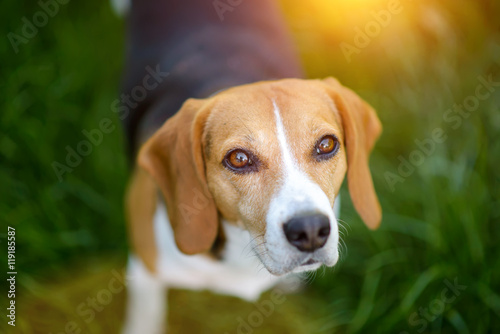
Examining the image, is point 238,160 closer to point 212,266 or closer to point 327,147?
point 327,147

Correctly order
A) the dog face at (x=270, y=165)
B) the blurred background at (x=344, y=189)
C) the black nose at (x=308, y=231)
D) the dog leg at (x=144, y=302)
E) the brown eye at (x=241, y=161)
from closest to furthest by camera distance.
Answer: the black nose at (x=308, y=231), the dog face at (x=270, y=165), the brown eye at (x=241, y=161), the dog leg at (x=144, y=302), the blurred background at (x=344, y=189)

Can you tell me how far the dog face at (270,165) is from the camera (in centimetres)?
238

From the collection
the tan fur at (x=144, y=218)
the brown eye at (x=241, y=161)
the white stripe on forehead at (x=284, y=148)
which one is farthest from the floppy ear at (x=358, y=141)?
the tan fur at (x=144, y=218)

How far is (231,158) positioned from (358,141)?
76 centimetres

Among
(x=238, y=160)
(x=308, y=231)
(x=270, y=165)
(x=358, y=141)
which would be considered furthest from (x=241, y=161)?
(x=358, y=141)

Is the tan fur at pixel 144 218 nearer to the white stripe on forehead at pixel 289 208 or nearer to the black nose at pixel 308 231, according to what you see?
the white stripe on forehead at pixel 289 208

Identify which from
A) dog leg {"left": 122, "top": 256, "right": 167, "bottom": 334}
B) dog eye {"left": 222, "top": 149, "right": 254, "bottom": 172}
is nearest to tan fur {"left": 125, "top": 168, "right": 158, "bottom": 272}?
dog leg {"left": 122, "top": 256, "right": 167, "bottom": 334}

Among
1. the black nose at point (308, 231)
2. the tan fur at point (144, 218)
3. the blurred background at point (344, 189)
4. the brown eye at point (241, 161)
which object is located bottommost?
the blurred background at point (344, 189)

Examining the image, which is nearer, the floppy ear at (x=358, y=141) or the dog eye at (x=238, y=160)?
the dog eye at (x=238, y=160)

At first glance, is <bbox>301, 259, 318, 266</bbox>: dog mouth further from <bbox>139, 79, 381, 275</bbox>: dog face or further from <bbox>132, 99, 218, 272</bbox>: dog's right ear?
<bbox>132, 99, 218, 272</bbox>: dog's right ear

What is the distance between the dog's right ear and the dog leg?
692mm

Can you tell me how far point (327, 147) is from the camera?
2619 mm

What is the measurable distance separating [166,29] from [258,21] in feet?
2.28

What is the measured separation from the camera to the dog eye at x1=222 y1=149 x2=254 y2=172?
2531mm
